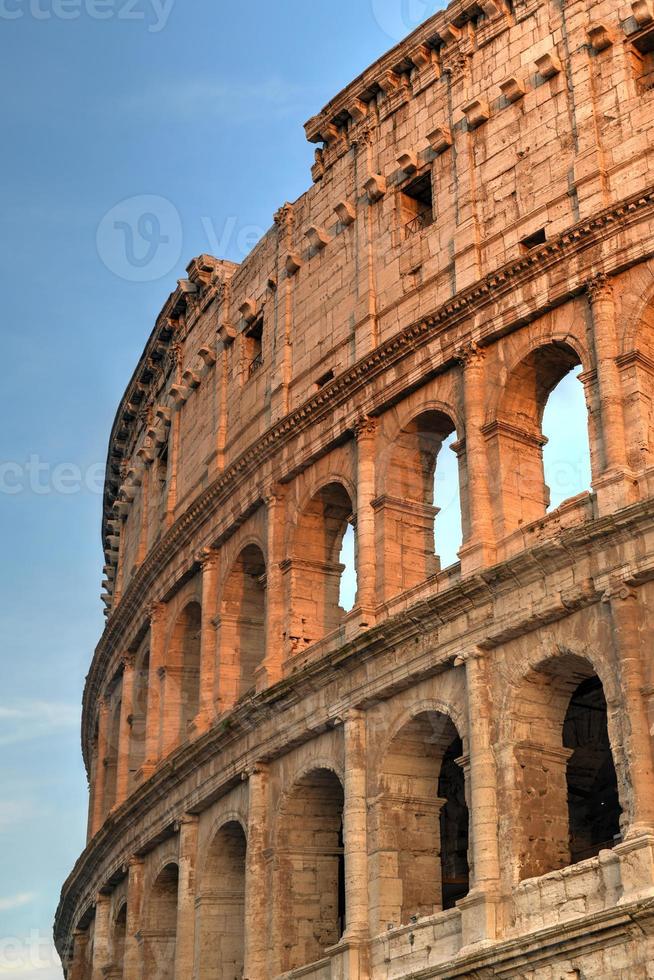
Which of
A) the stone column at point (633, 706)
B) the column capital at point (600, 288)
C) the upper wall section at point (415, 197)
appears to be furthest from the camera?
the upper wall section at point (415, 197)

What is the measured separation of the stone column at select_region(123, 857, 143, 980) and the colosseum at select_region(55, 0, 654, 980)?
0.24 ft

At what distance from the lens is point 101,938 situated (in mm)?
34844

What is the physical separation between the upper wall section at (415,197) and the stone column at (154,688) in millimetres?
2626

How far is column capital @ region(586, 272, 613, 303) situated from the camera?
24.1 meters

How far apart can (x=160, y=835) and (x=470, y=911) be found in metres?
11.1

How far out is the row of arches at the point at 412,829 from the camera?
73.7ft

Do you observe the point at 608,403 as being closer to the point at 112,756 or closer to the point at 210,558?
the point at 210,558

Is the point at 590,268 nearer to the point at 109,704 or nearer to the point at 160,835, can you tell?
the point at 160,835

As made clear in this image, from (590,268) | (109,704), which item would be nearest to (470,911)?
(590,268)

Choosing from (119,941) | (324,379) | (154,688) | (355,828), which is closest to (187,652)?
(154,688)

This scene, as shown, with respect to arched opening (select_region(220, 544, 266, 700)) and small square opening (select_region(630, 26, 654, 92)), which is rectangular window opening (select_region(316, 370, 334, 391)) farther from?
small square opening (select_region(630, 26, 654, 92))

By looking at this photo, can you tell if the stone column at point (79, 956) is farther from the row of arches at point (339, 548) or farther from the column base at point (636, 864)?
the column base at point (636, 864)

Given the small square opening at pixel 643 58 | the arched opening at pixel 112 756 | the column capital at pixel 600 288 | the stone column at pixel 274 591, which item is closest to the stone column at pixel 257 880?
the stone column at pixel 274 591

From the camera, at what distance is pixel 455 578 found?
80.9ft
